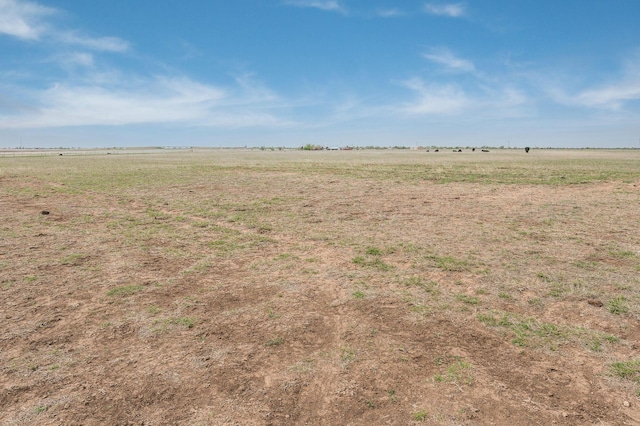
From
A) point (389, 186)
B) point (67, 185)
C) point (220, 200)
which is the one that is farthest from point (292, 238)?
point (67, 185)

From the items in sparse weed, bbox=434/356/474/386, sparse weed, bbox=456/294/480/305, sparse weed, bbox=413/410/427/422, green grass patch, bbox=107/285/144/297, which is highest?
sparse weed, bbox=456/294/480/305

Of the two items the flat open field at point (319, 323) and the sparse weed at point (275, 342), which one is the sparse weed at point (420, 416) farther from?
the sparse weed at point (275, 342)

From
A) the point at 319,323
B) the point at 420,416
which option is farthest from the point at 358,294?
the point at 420,416

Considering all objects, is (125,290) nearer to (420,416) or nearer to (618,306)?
(420,416)

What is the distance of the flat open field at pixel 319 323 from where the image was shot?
11.1ft

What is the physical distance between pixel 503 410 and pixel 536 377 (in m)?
0.76

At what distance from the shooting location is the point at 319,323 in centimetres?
494

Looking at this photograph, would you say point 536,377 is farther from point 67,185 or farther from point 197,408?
point 67,185

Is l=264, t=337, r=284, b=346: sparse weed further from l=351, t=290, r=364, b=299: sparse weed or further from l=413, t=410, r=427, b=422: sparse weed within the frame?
l=413, t=410, r=427, b=422: sparse weed

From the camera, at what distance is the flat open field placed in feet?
11.1

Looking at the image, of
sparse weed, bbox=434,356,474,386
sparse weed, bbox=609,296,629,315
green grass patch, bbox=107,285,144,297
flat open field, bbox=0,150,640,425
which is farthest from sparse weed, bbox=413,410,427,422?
green grass patch, bbox=107,285,144,297

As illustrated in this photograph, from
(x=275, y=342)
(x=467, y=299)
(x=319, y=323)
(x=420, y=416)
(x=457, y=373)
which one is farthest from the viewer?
(x=467, y=299)

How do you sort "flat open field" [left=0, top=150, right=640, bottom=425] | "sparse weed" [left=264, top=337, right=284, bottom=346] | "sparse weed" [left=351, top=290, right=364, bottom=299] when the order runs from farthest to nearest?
1. "sparse weed" [left=351, top=290, right=364, bottom=299]
2. "sparse weed" [left=264, top=337, right=284, bottom=346]
3. "flat open field" [left=0, top=150, right=640, bottom=425]

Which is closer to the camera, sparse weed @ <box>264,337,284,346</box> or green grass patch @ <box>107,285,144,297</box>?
sparse weed @ <box>264,337,284,346</box>
